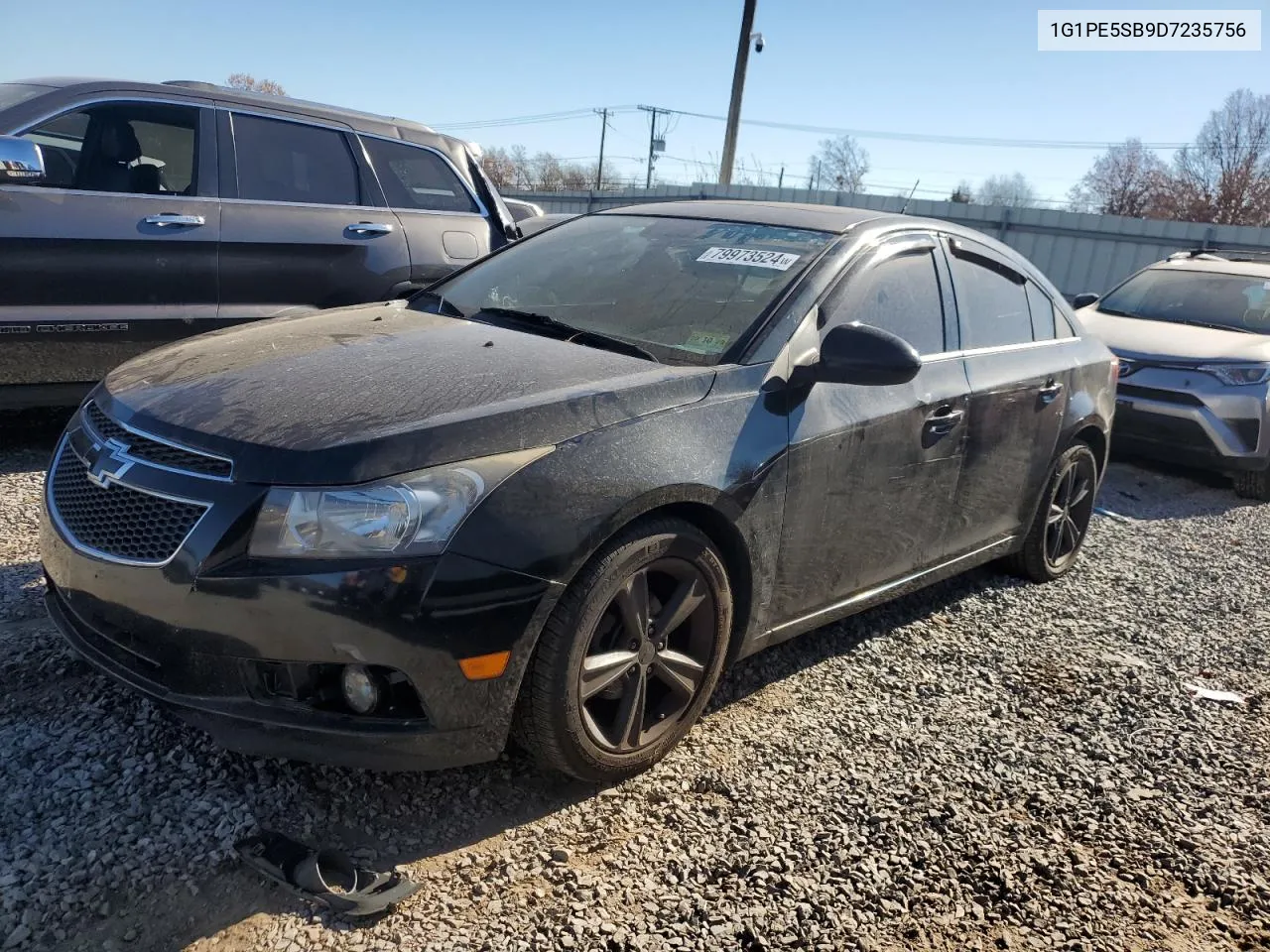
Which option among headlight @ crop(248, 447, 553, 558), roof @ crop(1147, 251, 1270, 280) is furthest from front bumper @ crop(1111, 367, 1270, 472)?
headlight @ crop(248, 447, 553, 558)

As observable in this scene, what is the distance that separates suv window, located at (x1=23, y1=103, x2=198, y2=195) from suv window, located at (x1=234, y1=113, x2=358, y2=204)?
267mm

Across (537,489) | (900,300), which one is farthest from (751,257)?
(537,489)

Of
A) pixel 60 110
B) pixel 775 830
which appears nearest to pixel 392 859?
pixel 775 830

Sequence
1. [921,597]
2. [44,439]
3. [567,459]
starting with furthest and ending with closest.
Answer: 1. [44,439]
2. [921,597]
3. [567,459]

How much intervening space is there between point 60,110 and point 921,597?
468 centimetres

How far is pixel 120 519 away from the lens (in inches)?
94.6

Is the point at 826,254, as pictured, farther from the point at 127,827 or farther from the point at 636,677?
the point at 127,827

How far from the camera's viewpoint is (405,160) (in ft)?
19.6

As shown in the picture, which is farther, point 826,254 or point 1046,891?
point 826,254

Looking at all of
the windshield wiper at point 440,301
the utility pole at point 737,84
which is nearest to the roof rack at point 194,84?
the windshield wiper at point 440,301

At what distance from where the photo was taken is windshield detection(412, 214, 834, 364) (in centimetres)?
315

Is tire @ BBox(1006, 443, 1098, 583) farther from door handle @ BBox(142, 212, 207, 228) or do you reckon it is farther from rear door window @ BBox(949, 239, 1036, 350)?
door handle @ BBox(142, 212, 207, 228)

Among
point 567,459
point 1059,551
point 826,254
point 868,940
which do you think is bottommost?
point 868,940

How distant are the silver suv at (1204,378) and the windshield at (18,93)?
703 centimetres
